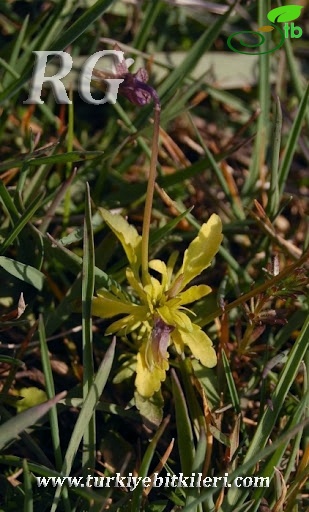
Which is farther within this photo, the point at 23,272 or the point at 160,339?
the point at 23,272

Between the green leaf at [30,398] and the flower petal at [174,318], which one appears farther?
the green leaf at [30,398]

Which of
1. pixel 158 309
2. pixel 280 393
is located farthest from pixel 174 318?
pixel 280 393

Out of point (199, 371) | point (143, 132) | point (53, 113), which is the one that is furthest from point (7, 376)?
point (53, 113)

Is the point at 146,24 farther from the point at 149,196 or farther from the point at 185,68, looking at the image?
the point at 149,196

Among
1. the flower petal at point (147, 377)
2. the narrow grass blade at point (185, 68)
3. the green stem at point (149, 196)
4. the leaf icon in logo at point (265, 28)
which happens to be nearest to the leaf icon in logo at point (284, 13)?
the leaf icon in logo at point (265, 28)

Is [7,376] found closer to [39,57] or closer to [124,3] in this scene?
[39,57]

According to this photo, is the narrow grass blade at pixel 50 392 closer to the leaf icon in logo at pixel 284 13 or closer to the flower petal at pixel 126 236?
the flower petal at pixel 126 236

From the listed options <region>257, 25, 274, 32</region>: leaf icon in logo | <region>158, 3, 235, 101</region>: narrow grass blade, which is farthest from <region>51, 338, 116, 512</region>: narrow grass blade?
<region>257, 25, 274, 32</region>: leaf icon in logo

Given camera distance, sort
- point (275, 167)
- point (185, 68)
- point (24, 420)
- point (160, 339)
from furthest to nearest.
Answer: point (185, 68) → point (275, 167) → point (160, 339) → point (24, 420)

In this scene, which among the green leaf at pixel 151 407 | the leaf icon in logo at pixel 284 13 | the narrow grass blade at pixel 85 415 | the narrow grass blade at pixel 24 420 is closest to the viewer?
the narrow grass blade at pixel 24 420
